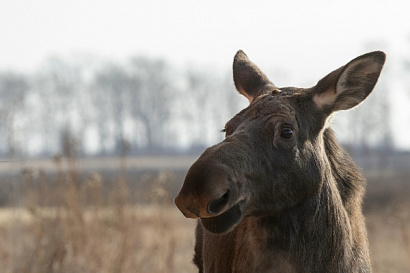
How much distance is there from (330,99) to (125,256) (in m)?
5.10

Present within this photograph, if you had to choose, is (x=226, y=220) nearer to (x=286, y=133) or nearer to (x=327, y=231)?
(x=286, y=133)

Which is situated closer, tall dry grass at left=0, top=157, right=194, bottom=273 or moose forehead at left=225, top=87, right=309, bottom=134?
moose forehead at left=225, top=87, right=309, bottom=134

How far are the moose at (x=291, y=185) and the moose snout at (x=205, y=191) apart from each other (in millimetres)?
11

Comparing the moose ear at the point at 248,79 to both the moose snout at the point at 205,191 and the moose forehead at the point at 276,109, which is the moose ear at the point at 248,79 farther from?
the moose snout at the point at 205,191

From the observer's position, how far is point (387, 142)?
43.9 metres

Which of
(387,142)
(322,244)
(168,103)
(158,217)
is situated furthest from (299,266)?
(168,103)

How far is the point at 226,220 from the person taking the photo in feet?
13.0

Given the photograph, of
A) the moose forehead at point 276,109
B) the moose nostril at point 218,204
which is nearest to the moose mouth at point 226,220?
the moose nostril at point 218,204

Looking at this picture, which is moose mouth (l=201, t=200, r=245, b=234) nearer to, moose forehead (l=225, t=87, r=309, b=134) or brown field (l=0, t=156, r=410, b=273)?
moose forehead (l=225, t=87, r=309, b=134)

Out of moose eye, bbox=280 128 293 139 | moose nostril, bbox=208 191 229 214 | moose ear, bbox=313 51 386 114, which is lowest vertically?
moose nostril, bbox=208 191 229 214

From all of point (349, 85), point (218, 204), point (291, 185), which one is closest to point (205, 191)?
point (218, 204)

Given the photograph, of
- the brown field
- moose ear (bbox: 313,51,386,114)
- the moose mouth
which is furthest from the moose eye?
the brown field

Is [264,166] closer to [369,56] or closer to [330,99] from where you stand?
[330,99]

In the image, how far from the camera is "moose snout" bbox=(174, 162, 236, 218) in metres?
3.68
